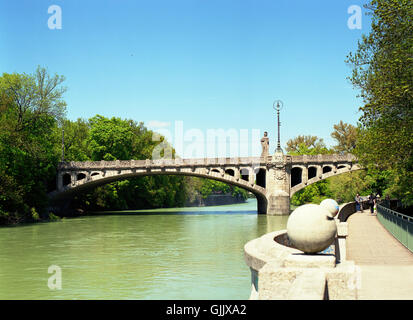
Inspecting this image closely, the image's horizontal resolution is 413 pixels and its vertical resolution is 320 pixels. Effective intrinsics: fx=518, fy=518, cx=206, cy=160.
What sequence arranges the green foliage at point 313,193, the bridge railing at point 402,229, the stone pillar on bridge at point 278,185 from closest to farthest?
the bridge railing at point 402,229
the stone pillar on bridge at point 278,185
the green foliage at point 313,193

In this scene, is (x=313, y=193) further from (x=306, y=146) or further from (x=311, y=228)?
(x=311, y=228)

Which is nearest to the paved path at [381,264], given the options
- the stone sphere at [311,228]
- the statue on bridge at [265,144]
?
the stone sphere at [311,228]

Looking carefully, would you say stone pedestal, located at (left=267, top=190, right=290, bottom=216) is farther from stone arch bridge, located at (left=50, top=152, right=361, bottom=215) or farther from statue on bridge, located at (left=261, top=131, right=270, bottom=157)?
statue on bridge, located at (left=261, top=131, right=270, bottom=157)

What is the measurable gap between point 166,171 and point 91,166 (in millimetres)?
8958

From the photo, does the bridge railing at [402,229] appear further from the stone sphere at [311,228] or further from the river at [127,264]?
the stone sphere at [311,228]

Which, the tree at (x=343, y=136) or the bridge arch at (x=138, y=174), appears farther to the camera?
the tree at (x=343, y=136)

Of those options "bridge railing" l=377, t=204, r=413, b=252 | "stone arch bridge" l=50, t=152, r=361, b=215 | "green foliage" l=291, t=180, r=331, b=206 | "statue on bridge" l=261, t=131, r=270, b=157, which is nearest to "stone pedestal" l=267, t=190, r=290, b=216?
"stone arch bridge" l=50, t=152, r=361, b=215

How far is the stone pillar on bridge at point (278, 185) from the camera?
5794 cm

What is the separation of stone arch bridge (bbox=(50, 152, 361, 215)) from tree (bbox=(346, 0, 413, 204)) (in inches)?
1416

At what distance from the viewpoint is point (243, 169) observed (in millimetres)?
61625

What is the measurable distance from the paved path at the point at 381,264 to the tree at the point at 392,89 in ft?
9.41
